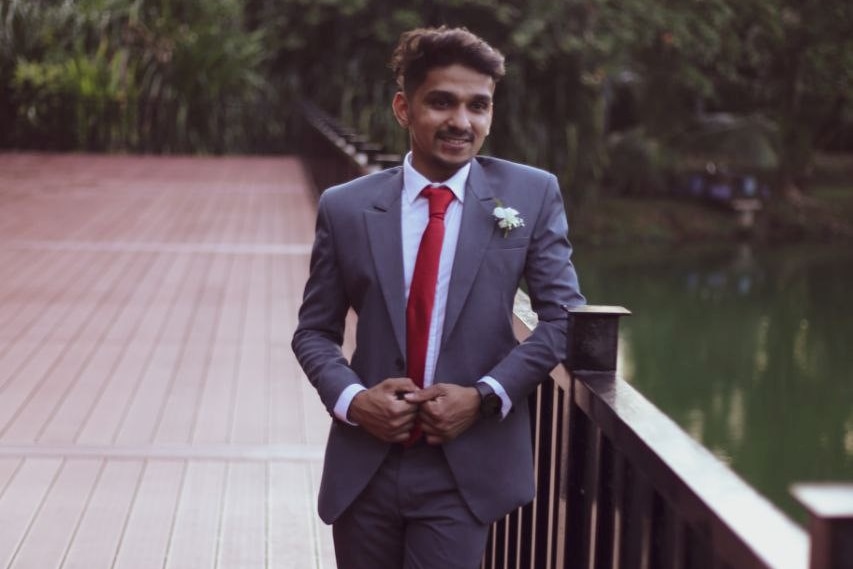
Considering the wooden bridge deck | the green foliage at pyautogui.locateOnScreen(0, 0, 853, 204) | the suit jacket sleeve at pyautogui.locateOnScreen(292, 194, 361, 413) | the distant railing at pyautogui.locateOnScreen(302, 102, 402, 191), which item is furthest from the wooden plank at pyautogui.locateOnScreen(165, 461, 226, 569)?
the green foliage at pyautogui.locateOnScreen(0, 0, 853, 204)

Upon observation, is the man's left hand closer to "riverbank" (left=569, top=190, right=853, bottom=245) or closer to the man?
the man

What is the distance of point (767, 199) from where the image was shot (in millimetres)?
33344

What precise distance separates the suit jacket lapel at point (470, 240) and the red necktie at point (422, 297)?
4 cm

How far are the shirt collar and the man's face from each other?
0.10 feet

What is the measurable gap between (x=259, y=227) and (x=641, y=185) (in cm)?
2058

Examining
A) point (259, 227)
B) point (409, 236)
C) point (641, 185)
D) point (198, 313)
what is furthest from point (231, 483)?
point (641, 185)

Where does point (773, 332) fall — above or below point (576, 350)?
below

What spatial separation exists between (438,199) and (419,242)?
86 millimetres

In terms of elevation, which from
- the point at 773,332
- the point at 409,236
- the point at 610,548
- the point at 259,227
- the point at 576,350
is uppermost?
the point at 409,236

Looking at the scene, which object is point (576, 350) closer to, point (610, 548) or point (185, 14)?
point (610, 548)

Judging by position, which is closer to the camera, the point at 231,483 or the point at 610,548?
the point at 610,548

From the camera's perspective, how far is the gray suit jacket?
259 cm

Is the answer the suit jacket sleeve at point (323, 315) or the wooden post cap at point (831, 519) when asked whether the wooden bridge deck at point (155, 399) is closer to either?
the suit jacket sleeve at point (323, 315)

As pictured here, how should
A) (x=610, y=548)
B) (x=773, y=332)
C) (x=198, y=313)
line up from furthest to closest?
(x=773, y=332), (x=198, y=313), (x=610, y=548)
